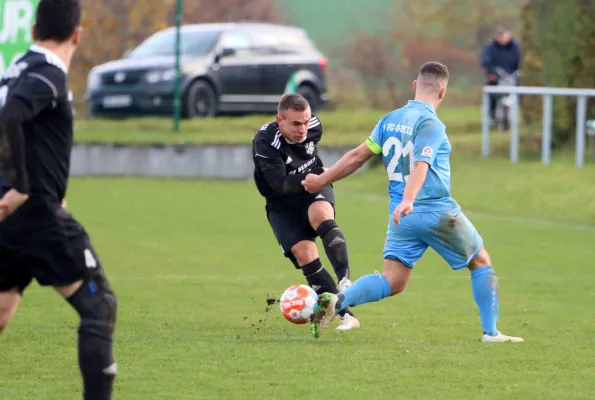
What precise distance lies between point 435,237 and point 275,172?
1.39 metres

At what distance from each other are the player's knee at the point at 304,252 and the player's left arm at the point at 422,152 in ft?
4.86

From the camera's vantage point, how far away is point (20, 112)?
5273 millimetres

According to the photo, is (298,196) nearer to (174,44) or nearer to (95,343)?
(95,343)

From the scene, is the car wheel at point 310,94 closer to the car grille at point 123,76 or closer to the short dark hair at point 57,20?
the car grille at point 123,76

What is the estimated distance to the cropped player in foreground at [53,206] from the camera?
17.7 ft

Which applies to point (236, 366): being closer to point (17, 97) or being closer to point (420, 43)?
point (17, 97)

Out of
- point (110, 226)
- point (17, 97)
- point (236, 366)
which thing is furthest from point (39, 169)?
point (110, 226)

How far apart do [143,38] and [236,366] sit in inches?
749

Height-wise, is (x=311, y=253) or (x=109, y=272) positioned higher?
(x=311, y=253)

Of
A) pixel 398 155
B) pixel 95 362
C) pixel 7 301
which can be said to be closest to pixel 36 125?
pixel 7 301

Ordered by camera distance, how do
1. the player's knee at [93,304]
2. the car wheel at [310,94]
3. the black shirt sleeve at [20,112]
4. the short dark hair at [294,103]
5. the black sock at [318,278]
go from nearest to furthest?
the black shirt sleeve at [20,112], the player's knee at [93,304], the short dark hair at [294,103], the black sock at [318,278], the car wheel at [310,94]

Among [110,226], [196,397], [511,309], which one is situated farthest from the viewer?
[110,226]

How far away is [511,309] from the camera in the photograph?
9578 mm

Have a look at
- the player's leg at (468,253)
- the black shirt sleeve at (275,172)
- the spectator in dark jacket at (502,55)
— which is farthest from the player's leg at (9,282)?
the spectator in dark jacket at (502,55)
